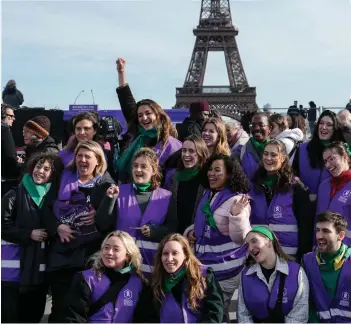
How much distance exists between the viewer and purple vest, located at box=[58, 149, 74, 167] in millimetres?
5082

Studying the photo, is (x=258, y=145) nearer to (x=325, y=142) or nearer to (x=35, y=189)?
(x=325, y=142)

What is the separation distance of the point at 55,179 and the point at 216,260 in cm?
153

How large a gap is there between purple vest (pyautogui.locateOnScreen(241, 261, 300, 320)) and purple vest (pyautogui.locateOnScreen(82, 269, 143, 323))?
35.0 inches

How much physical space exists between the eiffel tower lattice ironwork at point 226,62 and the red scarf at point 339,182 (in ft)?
131

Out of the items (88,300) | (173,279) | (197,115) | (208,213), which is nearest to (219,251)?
(208,213)

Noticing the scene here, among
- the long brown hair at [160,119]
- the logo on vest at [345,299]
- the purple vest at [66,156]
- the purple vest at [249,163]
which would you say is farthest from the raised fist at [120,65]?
the logo on vest at [345,299]

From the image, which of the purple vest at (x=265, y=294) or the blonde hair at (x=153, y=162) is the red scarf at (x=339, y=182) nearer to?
the purple vest at (x=265, y=294)

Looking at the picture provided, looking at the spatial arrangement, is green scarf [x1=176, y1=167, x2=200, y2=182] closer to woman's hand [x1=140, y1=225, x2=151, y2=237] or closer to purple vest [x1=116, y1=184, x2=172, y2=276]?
purple vest [x1=116, y1=184, x2=172, y2=276]

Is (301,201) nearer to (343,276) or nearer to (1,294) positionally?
(343,276)

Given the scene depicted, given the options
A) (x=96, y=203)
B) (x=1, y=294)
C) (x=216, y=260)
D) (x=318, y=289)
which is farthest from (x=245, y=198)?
(x=1, y=294)

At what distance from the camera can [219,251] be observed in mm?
4492

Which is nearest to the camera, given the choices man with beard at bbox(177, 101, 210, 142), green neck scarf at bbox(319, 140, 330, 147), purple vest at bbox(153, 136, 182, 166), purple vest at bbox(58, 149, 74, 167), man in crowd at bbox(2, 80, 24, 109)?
purple vest at bbox(58, 149, 74, 167)

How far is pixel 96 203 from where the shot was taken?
451cm

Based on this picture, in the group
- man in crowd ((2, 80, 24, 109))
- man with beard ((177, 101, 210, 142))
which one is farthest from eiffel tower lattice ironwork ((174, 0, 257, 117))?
man with beard ((177, 101, 210, 142))
